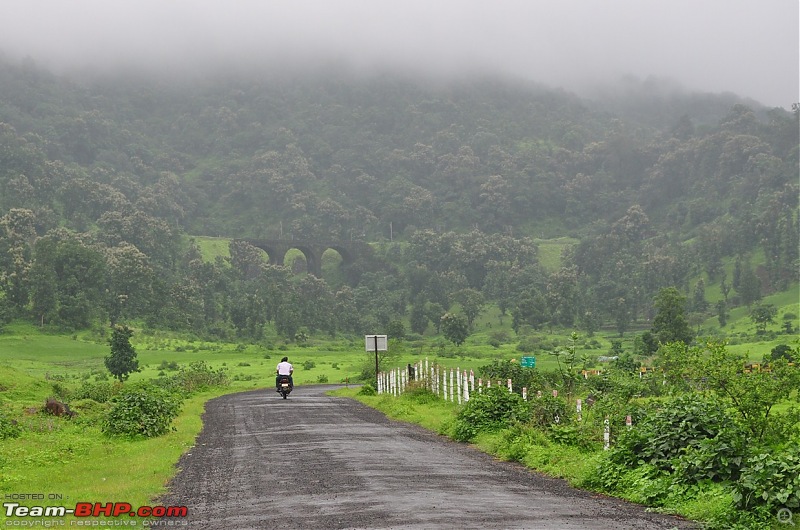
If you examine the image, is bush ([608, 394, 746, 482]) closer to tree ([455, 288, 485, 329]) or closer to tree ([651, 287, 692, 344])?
tree ([651, 287, 692, 344])

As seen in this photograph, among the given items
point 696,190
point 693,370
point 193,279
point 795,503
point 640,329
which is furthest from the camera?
point 696,190

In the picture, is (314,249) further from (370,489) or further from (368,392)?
(370,489)

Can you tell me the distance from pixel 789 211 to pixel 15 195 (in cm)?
12795

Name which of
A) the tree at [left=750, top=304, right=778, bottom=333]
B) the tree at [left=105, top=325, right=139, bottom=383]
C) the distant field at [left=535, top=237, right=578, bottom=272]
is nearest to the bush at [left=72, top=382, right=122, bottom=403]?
the tree at [left=105, top=325, right=139, bottom=383]

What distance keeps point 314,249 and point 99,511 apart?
170 meters

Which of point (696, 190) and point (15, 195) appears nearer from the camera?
point (15, 195)

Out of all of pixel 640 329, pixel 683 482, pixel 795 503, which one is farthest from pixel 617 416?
pixel 640 329

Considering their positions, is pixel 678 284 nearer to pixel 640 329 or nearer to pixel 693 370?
pixel 640 329

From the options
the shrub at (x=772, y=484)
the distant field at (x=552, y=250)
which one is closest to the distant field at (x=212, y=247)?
the distant field at (x=552, y=250)

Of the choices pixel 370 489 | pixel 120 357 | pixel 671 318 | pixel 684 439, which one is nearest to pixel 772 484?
pixel 684 439

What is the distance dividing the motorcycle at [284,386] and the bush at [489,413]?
59.3 ft

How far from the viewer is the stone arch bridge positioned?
179500 mm

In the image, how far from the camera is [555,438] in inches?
719

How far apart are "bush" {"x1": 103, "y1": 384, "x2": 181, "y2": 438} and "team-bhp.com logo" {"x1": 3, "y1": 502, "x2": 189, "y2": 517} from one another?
10.5 metres
